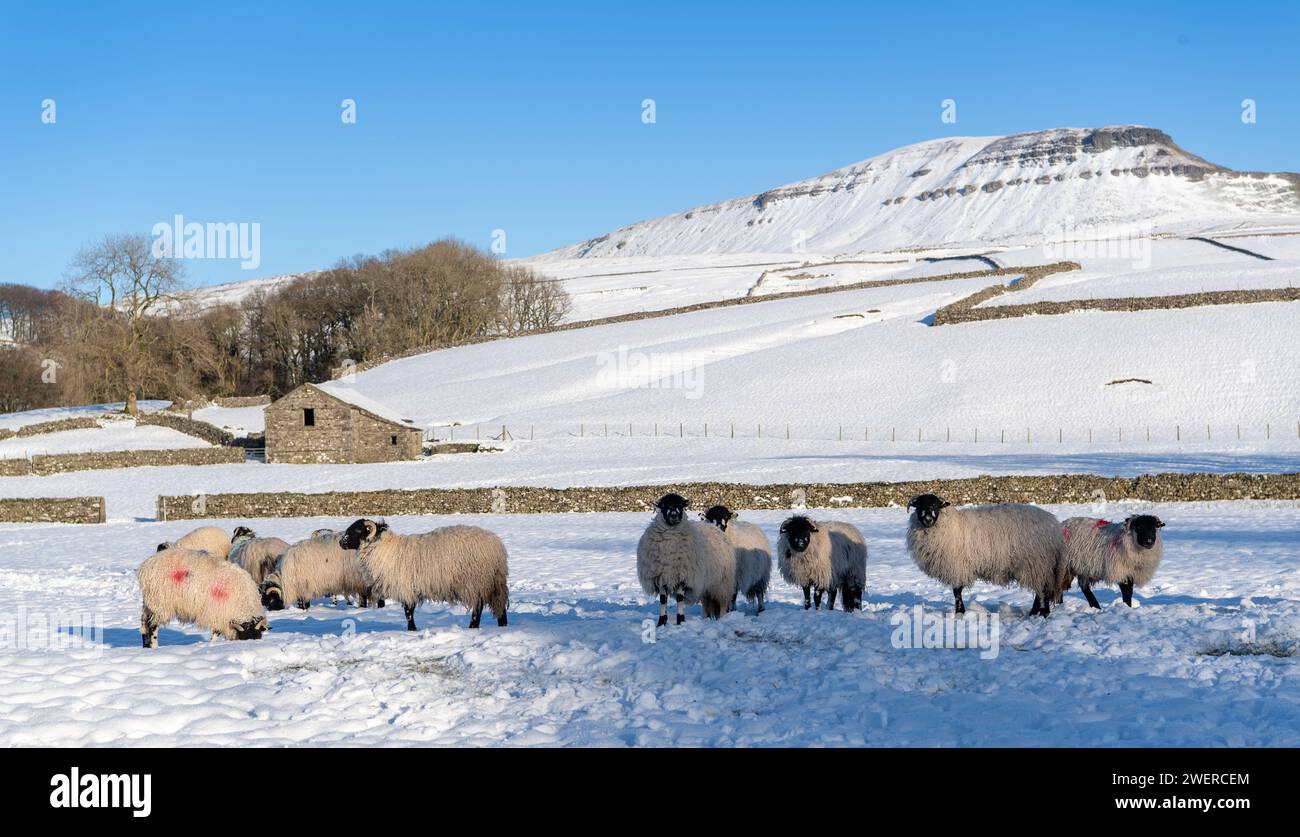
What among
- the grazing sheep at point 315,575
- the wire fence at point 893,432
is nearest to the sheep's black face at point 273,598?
the grazing sheep at point 315,575

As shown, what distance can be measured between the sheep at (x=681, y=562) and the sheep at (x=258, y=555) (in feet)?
26.7

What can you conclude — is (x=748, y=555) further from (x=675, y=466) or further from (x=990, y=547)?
(x=675, y=466)

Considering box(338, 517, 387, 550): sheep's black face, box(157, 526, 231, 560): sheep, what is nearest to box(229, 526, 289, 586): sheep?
box(157, 526, 231, 560): sheep

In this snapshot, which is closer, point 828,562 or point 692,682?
point 692,682

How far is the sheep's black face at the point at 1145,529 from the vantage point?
1385 cm

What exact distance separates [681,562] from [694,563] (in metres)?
0.17

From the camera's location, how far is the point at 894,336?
2564 inches

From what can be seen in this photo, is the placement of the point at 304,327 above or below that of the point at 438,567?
above

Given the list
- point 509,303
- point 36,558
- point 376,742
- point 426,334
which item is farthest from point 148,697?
point 509,303

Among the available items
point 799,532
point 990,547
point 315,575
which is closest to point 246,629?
point 315,575

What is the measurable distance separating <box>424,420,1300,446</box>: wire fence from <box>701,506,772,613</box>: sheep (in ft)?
103

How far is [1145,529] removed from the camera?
13.9 metres

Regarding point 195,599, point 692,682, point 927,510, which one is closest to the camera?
point 692,682
